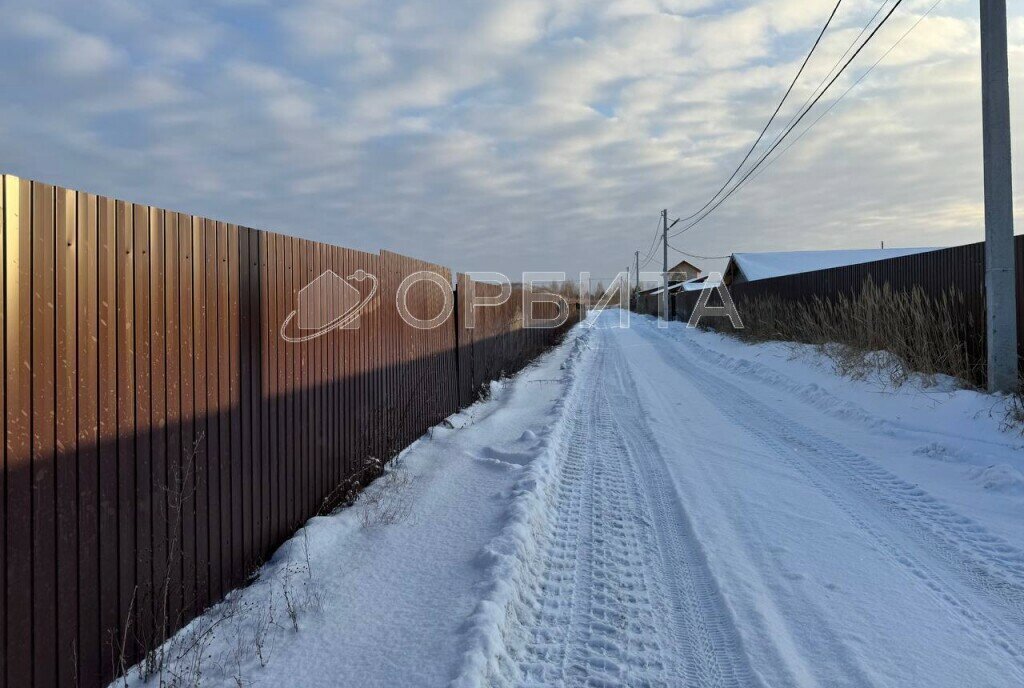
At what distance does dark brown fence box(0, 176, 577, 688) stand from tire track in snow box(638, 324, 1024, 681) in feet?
12.8

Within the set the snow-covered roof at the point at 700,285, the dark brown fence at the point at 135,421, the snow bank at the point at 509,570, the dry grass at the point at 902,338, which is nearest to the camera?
the dark brown fence at the point at 135,421

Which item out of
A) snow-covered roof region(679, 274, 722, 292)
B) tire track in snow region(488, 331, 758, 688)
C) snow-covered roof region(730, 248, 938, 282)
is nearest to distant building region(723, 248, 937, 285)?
snow-covered roof region(730, 248, 938, 282)

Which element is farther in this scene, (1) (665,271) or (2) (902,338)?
(1) (665,271)

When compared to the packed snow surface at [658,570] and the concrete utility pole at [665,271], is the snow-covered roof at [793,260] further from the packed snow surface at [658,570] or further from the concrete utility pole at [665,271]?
the packed snow surface at [658,570]

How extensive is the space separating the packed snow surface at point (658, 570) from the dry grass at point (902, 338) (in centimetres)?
154

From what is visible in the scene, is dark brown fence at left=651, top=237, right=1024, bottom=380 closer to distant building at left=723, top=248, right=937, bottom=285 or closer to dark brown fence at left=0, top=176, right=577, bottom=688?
dark brown fence at left=0, top=176, right=577, bottom=688

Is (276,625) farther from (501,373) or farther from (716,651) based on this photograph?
(501,373)

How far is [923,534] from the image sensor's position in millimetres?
3988

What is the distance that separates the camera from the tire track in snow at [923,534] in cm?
297

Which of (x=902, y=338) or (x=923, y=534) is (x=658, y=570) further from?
(x=902, y=338)

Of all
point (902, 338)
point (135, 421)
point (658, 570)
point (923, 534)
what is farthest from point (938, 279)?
point (135, 421)

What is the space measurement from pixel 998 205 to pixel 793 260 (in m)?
28.8

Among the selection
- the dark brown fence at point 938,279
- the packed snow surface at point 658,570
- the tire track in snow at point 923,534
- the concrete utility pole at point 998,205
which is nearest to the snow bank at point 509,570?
the packed snow surface at point 658,570

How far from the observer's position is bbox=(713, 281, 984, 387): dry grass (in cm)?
828
